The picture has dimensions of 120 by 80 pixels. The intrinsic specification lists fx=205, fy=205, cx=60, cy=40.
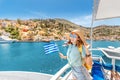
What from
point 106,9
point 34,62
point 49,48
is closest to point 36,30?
point 34,62

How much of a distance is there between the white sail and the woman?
12.5ft

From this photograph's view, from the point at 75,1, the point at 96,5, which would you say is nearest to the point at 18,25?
the point at 75,1

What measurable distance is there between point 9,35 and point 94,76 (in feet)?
204

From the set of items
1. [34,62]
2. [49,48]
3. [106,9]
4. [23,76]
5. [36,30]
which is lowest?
[34,62]

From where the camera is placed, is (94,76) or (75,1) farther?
(75,1)

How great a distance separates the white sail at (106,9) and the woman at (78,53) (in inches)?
150

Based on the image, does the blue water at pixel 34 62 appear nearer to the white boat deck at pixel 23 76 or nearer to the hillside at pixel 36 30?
the white boat deck at pixel 23 76

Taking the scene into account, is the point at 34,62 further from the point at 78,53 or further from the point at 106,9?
the point at 78,53

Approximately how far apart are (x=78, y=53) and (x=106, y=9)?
4.22 meters

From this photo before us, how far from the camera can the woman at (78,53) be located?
2401mm

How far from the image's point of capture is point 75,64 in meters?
2.53

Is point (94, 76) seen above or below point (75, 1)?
below

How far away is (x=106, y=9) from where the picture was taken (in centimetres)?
634

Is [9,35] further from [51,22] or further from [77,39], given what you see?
[77,39]
